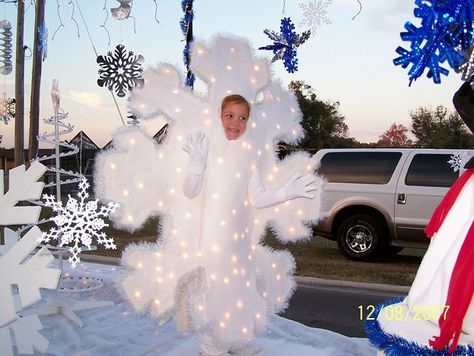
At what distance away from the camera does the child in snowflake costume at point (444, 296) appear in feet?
7.03

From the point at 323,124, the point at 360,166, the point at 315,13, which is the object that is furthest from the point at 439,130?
the point at 315,13

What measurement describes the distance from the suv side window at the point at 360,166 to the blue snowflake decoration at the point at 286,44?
198 inches

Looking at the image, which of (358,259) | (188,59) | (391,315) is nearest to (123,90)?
(188,59)

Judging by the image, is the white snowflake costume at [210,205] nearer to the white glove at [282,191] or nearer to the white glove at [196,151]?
the white glove at [282,191]

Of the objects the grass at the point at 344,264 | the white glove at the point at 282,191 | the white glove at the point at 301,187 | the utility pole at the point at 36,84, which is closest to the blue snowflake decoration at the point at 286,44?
the white glove at the point at 282,191

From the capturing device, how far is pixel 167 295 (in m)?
3.54

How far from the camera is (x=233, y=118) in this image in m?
3.51

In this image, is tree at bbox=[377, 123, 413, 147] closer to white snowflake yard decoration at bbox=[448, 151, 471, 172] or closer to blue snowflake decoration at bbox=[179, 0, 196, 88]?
white snowflake yard decoration at bbox=[448, 151, 471, 172]

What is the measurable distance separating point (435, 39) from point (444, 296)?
1096 millimetres

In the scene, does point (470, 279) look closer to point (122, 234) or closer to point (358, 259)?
point (358, 259)

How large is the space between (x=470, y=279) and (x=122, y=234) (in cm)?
1034

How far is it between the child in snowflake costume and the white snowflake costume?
1.16 meters

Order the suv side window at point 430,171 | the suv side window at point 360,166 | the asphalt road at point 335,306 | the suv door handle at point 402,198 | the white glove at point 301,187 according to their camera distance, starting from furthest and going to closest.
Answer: the suv side window at point 360,166 < the suv door handle at point 402,198 < the suv side window at point 430,171 < the asphalt road at point 335,306 < the white glove at point 301,187

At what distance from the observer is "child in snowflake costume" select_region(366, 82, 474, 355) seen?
2.14 meters
